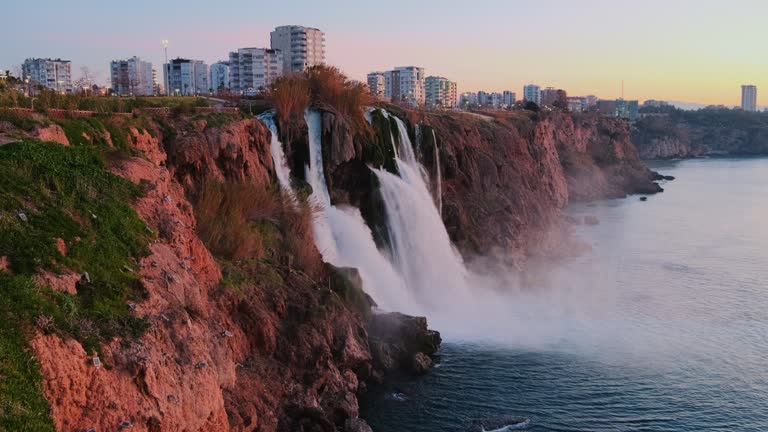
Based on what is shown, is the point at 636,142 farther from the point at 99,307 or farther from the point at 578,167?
the point at 99,307

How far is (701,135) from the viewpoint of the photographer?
15438 centimetres

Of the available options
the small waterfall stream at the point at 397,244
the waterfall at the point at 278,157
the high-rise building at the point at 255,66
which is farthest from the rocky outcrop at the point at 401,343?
the high-rise building at the point at 255,66

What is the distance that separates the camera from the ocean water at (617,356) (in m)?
17.6

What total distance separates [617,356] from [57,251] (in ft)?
53.5

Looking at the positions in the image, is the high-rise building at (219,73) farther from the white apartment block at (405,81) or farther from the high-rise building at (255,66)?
the white apartment block at (405,81)

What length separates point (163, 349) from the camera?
11.5 metres

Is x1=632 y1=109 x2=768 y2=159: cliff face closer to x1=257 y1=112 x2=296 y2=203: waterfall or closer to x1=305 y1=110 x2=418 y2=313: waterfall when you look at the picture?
x1=305 y1=110 x2=418 y2=313: waterfall

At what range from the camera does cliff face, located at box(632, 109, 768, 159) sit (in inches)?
5221

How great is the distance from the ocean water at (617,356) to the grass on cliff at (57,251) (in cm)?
751

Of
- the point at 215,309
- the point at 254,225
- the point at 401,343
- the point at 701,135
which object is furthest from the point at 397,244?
the point at 701,135

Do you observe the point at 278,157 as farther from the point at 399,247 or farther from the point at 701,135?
the point at 701,135

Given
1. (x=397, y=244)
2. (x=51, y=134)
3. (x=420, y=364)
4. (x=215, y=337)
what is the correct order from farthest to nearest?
(x=397, y=244)
(x=420, y=364)
(x=51, y=134)
(x=215, y=337)

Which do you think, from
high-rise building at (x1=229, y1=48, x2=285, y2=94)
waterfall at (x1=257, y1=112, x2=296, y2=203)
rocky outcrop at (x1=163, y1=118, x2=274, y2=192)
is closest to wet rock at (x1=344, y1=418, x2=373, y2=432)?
rocky outcrop at (x1=163, y1=118, x2=274, y2=192)

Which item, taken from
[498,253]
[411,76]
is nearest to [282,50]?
[411,76]
